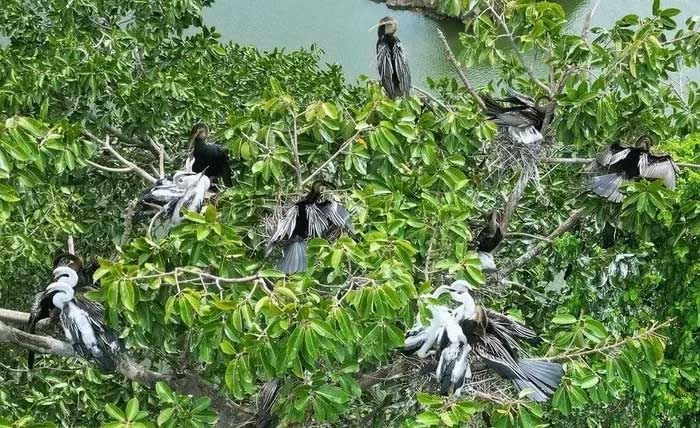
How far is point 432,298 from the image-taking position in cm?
185

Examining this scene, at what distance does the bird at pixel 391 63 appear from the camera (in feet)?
9.42

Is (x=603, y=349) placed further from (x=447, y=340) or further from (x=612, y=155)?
(x=612, y=155)

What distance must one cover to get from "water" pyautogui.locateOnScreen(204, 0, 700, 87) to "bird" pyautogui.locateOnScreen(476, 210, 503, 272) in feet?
20.7

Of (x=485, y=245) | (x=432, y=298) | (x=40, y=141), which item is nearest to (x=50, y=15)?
(x=40, y=141)

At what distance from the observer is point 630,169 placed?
7.95 ft

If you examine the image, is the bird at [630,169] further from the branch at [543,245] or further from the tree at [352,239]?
the branch at [543,245]

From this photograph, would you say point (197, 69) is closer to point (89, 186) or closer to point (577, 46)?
point (89, 186)

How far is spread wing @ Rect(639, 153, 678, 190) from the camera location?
233 cm

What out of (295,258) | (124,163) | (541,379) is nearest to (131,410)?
(295,258)

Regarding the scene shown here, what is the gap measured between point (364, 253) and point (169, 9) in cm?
226

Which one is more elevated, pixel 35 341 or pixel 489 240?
pixel 35 341

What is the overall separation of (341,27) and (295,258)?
8.20 m

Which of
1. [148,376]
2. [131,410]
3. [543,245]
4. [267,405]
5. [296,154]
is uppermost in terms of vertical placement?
[296,154]

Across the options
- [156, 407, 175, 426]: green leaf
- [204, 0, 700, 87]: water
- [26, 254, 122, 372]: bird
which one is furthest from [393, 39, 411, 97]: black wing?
[204, 0, 700, 87]: water
